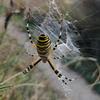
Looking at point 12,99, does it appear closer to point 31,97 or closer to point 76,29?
point 31,97

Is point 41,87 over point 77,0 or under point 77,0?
under

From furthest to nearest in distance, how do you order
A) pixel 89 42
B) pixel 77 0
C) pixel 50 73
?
pixel 89 42 < pixel 50 73 < pixel 77 0

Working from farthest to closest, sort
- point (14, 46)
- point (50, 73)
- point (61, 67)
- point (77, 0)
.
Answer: point (50, 73)
point (14, 46)
point (77, 0)
point (61, 67)

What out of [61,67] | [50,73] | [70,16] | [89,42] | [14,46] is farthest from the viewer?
[89,42]

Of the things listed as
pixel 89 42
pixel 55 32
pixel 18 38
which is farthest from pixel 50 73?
pixel 55 32

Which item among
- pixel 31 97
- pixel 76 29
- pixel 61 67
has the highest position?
pixel 76 29

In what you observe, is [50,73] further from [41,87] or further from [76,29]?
[76,29]

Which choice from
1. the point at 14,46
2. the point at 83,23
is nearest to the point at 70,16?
the point at 83,23

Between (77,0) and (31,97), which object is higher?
(77,0)

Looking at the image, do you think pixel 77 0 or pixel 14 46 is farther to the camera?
pixel 14 46
